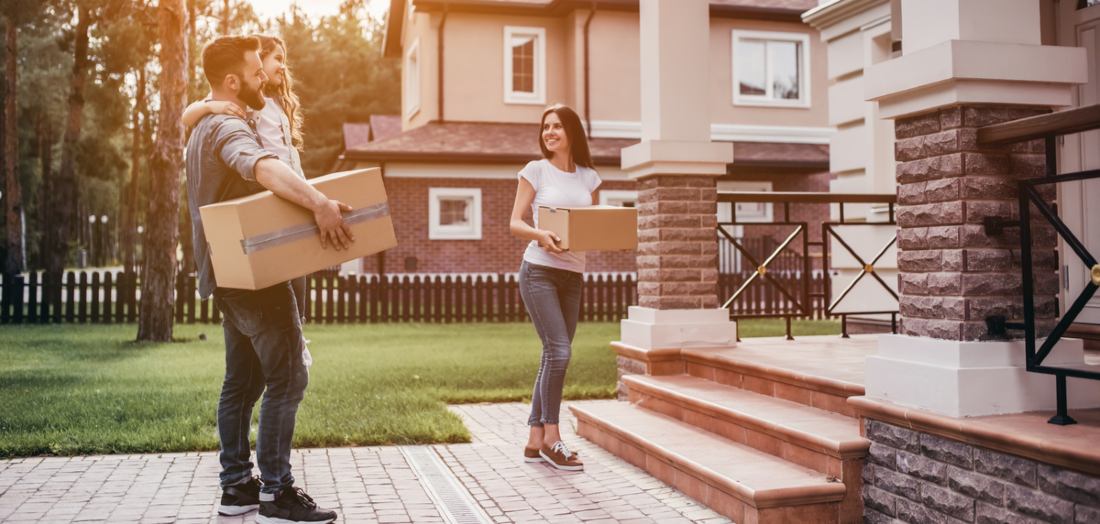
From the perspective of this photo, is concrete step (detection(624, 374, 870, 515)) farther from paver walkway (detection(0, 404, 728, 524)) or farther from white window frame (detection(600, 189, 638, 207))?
white window frame (detection(600, 189, 638, 207))

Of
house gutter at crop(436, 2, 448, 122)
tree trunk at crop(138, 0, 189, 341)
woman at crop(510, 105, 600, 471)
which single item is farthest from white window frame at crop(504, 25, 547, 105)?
woman at crop(510, 105, 600, 471)

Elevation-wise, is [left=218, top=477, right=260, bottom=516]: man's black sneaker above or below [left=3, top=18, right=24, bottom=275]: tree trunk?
Result: below

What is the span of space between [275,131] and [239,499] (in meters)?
1.80

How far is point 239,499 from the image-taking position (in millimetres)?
4566

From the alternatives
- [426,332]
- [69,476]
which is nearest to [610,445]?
[69,476]

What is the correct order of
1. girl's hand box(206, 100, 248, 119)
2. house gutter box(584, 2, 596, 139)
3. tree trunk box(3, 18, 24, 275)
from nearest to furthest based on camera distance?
1. girl's hand box(206, 100, 248, 119)
2. house gutter box(584, 2, 596, 139)
3. tree trunk box(3, 18, 24, 275)

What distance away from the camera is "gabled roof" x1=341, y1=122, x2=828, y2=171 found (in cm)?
2098

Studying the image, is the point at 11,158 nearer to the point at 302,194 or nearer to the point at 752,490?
the point at 302,194

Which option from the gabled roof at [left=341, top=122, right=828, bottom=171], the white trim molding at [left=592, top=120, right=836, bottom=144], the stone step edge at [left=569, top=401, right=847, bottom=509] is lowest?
the stone step edge at [left=569, top=401, right=847, bottom=509]

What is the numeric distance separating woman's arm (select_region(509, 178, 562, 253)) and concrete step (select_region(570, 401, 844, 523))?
1296mm

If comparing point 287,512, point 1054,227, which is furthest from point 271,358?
point 1054,227

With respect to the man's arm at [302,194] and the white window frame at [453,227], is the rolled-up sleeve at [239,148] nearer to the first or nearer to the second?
the man's arm at [302,194]

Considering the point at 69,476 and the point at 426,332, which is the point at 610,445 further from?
the point at 426,332

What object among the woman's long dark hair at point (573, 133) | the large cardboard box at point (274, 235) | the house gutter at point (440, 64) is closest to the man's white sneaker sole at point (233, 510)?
the large cardboard box at point (274, 235)
